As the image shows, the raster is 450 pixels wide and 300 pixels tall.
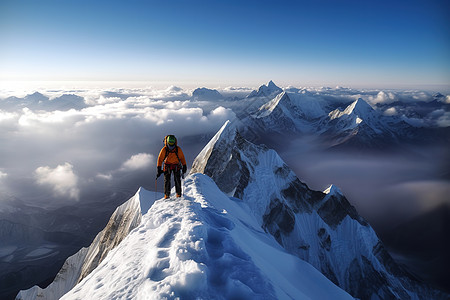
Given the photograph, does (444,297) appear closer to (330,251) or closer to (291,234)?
(330,251)

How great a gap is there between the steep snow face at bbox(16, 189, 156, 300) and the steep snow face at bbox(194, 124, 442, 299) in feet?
70.7

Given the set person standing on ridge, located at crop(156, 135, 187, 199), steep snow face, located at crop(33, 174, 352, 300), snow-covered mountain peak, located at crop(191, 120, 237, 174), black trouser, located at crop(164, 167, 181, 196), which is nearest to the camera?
steep snow face, located at crop(33, 174, 352, 300)

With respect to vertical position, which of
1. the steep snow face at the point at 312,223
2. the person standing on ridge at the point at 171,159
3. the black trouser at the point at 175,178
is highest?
the person standing on ridge at the point at 171,159

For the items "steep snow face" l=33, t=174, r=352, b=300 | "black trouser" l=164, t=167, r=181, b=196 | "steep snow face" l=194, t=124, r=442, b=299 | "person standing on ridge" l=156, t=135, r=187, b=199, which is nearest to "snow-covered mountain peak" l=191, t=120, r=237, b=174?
"steep snow face" l=194, t=124, r=442, b=299

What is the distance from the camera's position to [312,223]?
271 ft

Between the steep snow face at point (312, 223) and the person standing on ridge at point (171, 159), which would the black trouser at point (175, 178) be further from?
the steep snow face at point (312, 223)


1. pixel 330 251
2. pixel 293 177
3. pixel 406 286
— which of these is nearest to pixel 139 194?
pixel 293 177

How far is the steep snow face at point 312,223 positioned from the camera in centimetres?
6612

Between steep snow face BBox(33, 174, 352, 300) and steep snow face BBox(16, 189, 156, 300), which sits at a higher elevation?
steep snow face BBox(33, 174, 352, 300)

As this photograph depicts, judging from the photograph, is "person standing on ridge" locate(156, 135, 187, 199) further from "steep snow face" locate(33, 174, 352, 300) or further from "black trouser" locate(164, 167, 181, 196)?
"steep snow face" locate(33, 174, 352, 300)

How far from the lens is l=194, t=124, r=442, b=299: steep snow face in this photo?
2603 inches

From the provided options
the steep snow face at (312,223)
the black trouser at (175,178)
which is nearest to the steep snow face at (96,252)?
the steep snow face at (312,223)

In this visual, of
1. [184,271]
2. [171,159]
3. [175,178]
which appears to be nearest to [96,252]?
[175,178]

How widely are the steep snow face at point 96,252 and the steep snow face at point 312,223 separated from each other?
70.7ft
